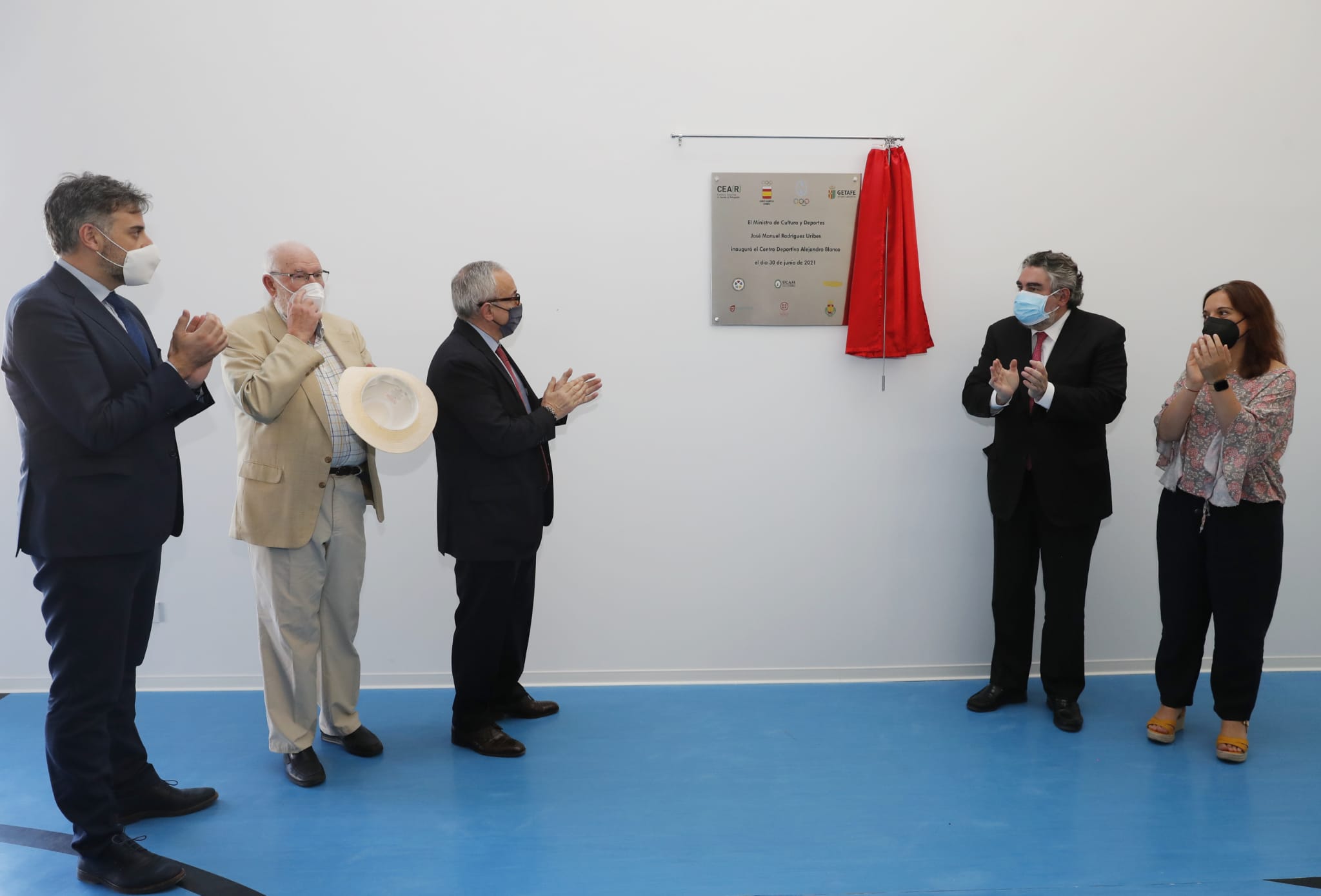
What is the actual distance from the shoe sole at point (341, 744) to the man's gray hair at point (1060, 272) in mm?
2942

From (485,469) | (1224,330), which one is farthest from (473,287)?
(1224,330)

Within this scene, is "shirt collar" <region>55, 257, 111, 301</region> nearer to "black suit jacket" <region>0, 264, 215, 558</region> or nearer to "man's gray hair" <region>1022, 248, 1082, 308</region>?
"black suit jacket" <region>0, 264, 215, 558</region>

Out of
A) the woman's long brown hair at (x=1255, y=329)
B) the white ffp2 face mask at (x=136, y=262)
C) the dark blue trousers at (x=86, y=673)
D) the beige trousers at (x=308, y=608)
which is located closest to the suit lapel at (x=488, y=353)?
the beige trousers at (x=308, y=608)

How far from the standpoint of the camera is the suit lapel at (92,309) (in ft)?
7.45

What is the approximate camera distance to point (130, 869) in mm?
2320

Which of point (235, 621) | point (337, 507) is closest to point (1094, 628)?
point (337, 507)

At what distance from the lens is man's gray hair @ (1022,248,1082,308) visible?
3.28 meters

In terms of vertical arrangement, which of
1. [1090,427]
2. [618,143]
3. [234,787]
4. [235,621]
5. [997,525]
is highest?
[618,143]

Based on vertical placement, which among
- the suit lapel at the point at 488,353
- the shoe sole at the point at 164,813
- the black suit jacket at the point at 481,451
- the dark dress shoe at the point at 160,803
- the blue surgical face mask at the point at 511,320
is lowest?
the shoe sole at the point at 164,813

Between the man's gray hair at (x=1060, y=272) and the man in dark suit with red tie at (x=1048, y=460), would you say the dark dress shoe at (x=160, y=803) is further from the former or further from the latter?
the man's gray hair at (x=1060, y=272)

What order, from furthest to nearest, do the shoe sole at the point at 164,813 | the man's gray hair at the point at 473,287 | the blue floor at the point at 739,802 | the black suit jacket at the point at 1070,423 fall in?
the black suit jacket at the point at 1070,423
the man's gray hair at the point at 473,287
the shoe sole at the point at 164,813
the blue floor at the point at 739,802

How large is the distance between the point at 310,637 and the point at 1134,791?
8.94 feet

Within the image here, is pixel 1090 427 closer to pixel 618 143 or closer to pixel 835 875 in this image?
pixel 835 875

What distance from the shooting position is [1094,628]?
13.0 feet
